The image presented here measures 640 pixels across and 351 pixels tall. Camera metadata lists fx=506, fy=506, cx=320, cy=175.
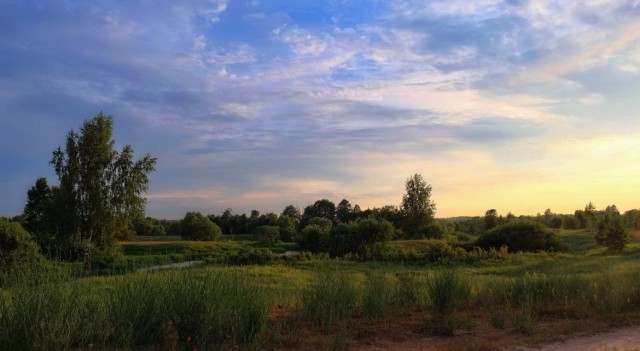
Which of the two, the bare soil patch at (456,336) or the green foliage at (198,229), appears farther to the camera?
the green foliage at (198,229)

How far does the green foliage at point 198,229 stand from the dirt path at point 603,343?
65.3m

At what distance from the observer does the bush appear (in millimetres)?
45219

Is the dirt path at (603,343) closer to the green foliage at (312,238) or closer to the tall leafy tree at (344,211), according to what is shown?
the green foliage at (312,238)

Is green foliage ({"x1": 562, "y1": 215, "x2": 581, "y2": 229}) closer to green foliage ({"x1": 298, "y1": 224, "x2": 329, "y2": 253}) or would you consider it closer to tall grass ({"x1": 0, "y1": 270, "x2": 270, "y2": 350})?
green foliage ({"x1": 298, "y1": 224, "x2": 329, "y2": 253})

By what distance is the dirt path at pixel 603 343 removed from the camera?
829cm

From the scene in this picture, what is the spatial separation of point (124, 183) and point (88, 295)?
26940 millimetres

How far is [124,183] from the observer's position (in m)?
32.3

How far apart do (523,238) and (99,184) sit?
35678 millimetres

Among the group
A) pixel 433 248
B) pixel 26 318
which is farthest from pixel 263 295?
pixel 433 248

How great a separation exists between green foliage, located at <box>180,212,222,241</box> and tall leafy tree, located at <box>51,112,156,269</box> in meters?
38.6

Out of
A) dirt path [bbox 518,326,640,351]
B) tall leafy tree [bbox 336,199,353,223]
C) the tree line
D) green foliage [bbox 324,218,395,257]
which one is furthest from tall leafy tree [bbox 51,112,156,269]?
tall leafy tree [bbox 336,199,353,223]

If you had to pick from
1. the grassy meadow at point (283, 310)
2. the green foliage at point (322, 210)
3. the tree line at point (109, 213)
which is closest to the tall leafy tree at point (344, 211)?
the green foliage at point (322, 210)

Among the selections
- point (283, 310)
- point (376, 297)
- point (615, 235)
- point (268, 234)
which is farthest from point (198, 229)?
point (376, 297)

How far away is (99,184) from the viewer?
32281mm
